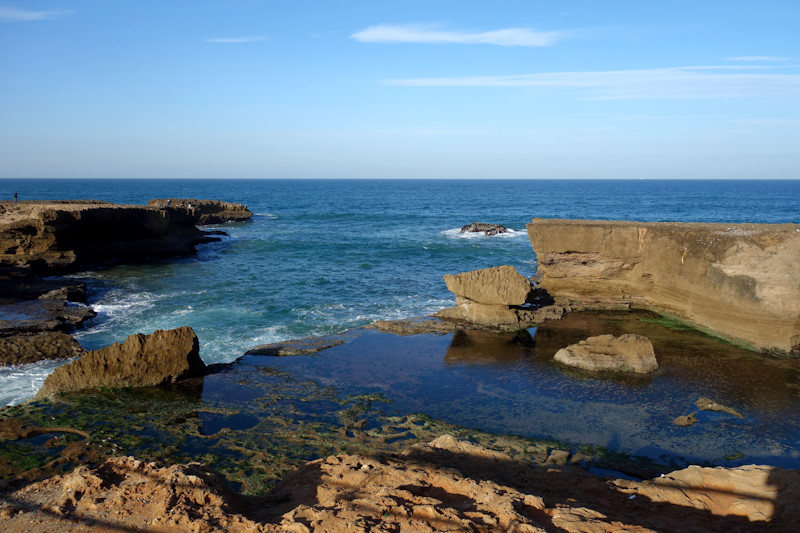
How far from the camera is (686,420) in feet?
43.5

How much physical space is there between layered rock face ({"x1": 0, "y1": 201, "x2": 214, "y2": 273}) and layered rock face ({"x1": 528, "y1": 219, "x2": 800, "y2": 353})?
81.0 ft

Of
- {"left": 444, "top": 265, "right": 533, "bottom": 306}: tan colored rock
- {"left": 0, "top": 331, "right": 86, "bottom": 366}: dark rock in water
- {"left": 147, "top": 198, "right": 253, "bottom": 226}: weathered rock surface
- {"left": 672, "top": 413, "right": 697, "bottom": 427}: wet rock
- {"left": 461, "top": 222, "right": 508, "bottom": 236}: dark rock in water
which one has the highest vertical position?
{"left": 147, "top": 198, "right": 253, "bottom": 226}: weathered rock surface

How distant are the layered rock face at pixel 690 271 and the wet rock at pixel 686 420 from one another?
6.79 meters

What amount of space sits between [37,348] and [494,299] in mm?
15539

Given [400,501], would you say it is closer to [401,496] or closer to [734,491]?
[401,496]

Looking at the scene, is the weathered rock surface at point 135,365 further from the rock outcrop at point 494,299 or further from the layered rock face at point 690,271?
the layered rock face at point 690,271

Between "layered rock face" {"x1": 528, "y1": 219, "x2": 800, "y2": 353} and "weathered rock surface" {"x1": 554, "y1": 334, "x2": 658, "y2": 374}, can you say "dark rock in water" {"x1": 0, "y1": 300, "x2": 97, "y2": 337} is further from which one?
"layered rock face" {"x1": 528, "y1": 219, "x2": 800, "y2": 353}

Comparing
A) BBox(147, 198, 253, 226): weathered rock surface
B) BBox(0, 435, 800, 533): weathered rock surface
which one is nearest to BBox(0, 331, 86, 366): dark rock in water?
BBox(0, 435, 800, 533): weathered rock surface

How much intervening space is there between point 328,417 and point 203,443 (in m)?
2.92

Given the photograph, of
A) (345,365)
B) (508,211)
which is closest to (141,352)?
(345,365)

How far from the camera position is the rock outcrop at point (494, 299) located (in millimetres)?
21297

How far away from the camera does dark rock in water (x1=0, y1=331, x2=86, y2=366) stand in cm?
1648

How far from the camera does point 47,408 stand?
13.3 m

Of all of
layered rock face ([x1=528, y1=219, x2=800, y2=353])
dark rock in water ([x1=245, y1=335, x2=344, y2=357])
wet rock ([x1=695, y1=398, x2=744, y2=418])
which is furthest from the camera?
dark rock in water ([x1=245, y1=335, x2=344, y2=357])
